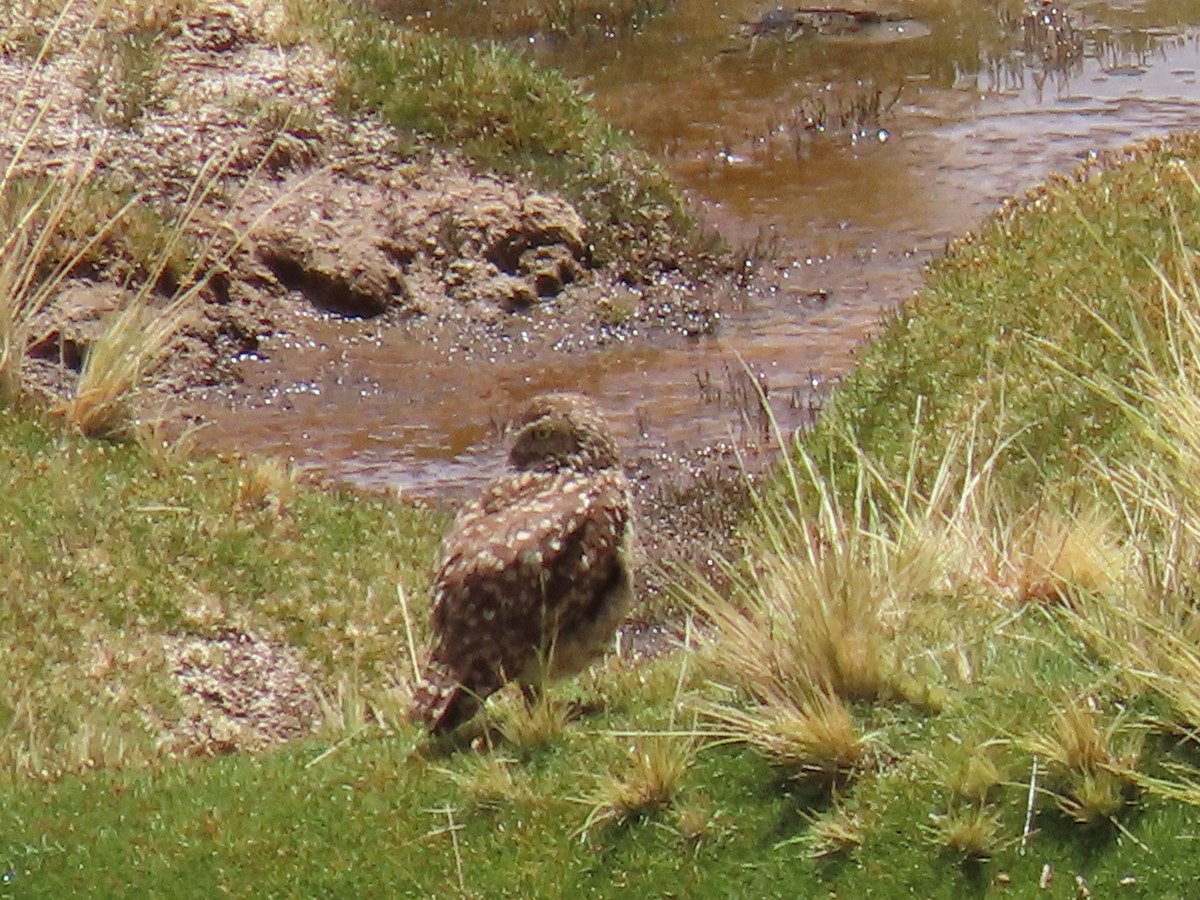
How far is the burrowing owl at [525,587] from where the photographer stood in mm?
6184

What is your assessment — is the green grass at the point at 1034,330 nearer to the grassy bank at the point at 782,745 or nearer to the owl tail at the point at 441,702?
the grassy bank at the point at 782,745

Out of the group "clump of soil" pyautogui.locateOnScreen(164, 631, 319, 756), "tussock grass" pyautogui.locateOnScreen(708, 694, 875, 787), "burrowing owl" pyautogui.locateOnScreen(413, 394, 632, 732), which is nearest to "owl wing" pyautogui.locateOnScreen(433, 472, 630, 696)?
"burrowing owl" pyautogui.locateOnScreen(413, 394, 632, 732)

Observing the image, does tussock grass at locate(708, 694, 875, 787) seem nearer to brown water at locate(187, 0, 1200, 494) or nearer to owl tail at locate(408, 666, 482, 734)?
owl tail at locate(408, 666, 482, 734)

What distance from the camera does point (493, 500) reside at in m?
6.67

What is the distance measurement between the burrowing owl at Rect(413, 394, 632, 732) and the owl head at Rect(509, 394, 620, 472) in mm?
130

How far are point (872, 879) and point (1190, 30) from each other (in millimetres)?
17641

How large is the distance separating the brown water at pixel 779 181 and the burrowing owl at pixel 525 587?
3.33 metres

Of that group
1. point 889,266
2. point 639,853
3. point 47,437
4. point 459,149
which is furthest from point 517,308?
point 639,853

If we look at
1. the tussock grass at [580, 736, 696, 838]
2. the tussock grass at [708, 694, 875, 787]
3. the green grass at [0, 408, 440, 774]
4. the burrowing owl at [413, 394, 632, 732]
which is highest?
the burrowing owl at [413, 394, 632, 732]

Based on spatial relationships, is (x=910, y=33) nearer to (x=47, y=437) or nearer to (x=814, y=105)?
(x=814, y=105)

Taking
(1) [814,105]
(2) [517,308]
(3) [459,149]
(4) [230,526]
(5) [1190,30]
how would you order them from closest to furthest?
(4) [230,526]
(2) [517,308]
(3) [459,149]
(1) [814,105]
(5) [1190,30]

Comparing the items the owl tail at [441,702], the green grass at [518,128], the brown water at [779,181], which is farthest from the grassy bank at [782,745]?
the green grass at [518,128]

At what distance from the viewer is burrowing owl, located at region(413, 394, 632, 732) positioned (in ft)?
20.3

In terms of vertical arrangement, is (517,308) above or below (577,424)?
below
